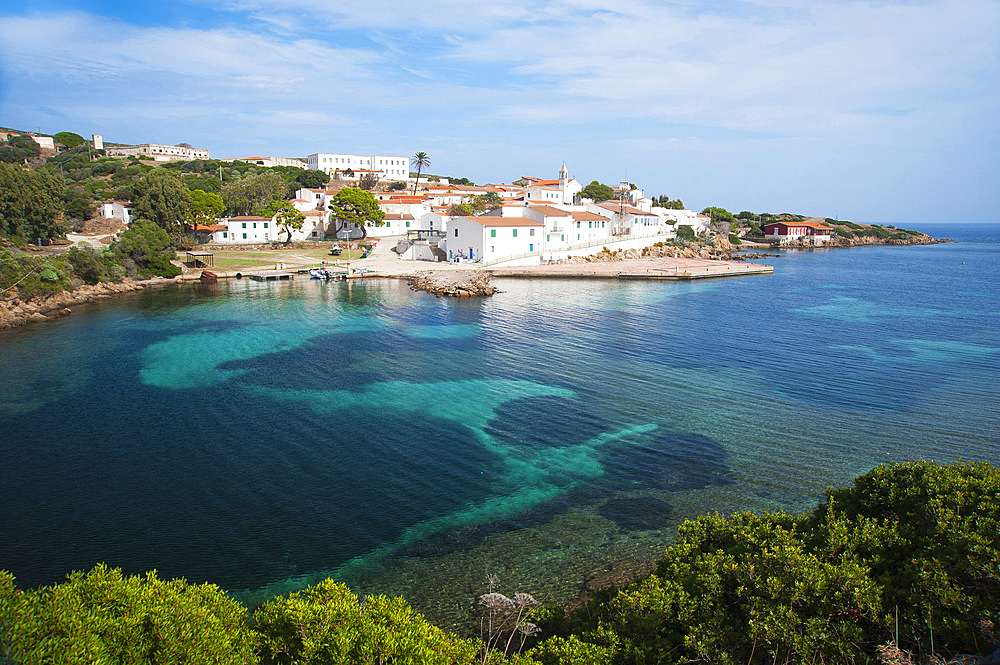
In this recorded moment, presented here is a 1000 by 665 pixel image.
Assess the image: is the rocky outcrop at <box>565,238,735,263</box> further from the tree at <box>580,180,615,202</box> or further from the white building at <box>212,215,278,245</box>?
the white building at <box>212,215,278,245</box>

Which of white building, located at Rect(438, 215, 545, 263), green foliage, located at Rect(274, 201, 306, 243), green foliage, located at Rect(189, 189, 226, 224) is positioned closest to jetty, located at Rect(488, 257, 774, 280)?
white building, located at Rect(438, 215, 545, 263)

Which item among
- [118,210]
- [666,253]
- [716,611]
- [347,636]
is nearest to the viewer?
[347,636]

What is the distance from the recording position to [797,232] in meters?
119

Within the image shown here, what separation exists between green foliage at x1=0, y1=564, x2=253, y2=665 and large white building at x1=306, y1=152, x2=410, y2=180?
120 meters

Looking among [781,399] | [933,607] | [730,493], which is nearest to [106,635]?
[933,607]

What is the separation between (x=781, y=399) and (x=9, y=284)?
44665mm

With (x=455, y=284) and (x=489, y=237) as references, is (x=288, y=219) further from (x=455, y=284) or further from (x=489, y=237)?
(x=455, y=284)

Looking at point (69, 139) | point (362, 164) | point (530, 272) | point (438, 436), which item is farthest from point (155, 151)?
point (438, 436)

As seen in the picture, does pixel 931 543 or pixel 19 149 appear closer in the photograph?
pixel 931 543

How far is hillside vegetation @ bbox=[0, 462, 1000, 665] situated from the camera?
5.22 metres

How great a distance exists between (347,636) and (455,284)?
133 feet

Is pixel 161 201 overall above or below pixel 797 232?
below

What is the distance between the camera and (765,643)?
612cm

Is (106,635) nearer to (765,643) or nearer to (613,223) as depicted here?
(765,643)
